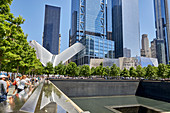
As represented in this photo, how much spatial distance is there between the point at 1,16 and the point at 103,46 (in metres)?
74.1

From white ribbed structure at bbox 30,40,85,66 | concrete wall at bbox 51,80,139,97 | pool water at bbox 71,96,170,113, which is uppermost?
white ribbed structure at bbox 30,40,85,66

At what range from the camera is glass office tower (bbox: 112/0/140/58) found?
10162 cm

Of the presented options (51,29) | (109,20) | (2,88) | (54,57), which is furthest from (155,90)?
(51,29)

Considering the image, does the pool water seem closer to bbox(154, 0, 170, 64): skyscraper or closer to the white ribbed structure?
the white ribbed structure

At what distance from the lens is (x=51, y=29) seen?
173 metres

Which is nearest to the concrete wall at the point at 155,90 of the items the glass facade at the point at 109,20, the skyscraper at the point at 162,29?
the glass facade at the point at 109,20

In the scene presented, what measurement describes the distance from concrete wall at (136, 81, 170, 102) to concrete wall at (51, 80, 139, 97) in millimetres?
1159

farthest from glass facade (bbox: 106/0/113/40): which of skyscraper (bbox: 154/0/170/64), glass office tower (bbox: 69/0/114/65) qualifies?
skyscraper (bbox: 154/0/170/64)

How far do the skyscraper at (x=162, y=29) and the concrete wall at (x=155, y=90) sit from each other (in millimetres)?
144282

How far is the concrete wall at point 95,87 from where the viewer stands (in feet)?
66.4

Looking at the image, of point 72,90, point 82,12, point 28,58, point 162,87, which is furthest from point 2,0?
point 82,12

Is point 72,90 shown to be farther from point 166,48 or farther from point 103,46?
point 166,48

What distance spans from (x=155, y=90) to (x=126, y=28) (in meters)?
89.0

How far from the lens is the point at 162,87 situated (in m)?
20.0
